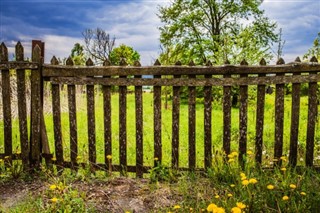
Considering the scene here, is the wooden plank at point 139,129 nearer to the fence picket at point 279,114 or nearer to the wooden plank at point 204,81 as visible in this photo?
the wooden plank at point 204,81

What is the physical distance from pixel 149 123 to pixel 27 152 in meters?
6.65

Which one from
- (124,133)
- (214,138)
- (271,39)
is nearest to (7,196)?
(124,133)

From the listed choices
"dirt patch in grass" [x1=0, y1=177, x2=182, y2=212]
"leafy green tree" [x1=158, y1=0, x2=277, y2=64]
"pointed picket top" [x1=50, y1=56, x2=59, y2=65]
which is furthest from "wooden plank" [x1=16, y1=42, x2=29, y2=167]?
"leafy green tree" [x1=158, y1=0, x2=277, y2=64]

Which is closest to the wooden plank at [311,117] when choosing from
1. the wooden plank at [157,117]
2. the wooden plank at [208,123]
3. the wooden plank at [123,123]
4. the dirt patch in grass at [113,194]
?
the wooden plank at [208,123]

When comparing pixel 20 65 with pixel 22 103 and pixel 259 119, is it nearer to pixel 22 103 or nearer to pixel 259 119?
pixel 22 103

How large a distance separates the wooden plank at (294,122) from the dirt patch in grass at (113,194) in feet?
6.92

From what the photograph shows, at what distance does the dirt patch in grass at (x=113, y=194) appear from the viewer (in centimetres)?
375

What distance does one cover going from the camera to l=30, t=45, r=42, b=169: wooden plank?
16.5 feet

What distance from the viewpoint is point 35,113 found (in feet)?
16.8

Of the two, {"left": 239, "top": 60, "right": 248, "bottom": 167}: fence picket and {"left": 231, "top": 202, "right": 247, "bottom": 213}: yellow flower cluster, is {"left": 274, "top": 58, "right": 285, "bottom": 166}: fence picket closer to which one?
{"left": 239, "top": 60, "right": 248, "bottom": 167}: fence picket

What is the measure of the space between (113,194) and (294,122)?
2897 mm

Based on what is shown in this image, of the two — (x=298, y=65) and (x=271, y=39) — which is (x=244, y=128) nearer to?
(x=298, y=65)

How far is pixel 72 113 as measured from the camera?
16.6 feet

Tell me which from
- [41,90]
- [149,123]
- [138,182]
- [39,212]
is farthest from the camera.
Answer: [149,123]
